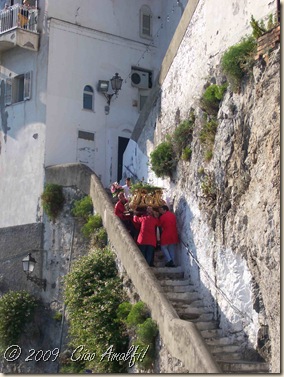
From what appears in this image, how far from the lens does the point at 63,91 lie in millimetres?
20250

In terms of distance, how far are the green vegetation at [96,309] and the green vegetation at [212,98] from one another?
141 inches

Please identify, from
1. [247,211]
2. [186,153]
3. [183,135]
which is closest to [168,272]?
[186,153]

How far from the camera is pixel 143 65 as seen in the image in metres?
22.0

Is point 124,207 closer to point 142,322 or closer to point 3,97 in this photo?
point 142,322

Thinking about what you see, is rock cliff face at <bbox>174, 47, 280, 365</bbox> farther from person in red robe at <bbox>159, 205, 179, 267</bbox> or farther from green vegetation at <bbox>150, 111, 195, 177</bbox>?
green vegetation at <bbox>150, 111, 195, 177</bbox>

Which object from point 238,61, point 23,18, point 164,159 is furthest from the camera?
point 23,18

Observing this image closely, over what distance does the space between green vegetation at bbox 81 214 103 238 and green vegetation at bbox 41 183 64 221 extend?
4.90 feet

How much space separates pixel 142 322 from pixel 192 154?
3464 mm

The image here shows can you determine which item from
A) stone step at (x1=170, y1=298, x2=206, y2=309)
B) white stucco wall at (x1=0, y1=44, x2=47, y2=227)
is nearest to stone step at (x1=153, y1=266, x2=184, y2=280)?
stone step at (x1=170, y1=298, x2=206, y2=309)

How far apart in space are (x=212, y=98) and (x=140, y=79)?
7.51 meters

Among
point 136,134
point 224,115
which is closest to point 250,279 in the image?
point 224,115

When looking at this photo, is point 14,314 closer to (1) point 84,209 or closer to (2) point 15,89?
(1) point 84,209

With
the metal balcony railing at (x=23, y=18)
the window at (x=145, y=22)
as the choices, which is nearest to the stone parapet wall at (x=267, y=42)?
the metal balcony railing at (x=23, y=18)

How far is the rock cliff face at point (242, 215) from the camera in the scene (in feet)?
39.0
